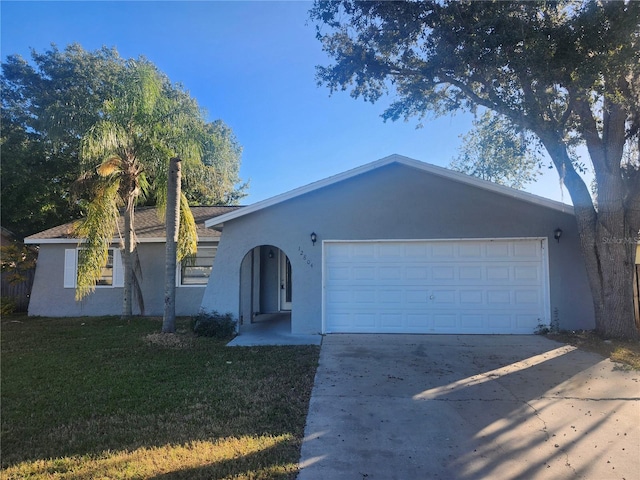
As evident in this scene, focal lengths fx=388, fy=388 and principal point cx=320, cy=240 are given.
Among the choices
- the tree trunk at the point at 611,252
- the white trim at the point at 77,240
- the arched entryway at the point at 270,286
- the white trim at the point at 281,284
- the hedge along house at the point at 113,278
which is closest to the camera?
the tree trunk at the point at 611,252

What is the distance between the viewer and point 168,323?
30.5ft

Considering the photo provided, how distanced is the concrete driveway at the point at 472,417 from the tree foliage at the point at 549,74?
2612 mm

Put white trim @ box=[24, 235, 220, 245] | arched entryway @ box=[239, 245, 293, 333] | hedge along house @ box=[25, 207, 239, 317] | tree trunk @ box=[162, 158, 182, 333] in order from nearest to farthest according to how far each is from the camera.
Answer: tree trunk @ box=[162, 158, 182, 333], arched entryway @ box=[239, 245, 293, 333], white trim @ box=[24, 235, 220, 245], hedge along house @ box=[25, 207, 239, 317]

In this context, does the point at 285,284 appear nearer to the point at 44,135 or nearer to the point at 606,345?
the point at 606,345

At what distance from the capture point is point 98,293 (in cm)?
1334

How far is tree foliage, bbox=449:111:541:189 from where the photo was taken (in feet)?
32.2

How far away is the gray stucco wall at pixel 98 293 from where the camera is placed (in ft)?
43.3

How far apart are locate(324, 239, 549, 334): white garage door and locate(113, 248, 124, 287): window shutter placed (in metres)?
7.92

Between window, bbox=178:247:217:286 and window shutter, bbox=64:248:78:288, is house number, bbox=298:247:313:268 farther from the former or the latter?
window shutter, bbox=64:248:78:288

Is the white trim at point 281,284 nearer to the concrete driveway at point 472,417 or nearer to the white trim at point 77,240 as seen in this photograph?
the white trim at point 77,240

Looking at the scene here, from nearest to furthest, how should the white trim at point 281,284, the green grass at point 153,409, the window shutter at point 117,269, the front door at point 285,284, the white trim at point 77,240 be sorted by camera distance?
the green grass at point 153,409 < the white trim at point 77,240 < the window shutter at point 117,269 < the white trim at point 281,284 < the front door at point 285,284

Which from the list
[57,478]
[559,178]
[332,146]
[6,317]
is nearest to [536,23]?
[559,178]

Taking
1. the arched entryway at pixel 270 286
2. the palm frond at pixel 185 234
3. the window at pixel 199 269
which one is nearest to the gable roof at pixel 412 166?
the palm frond at pixel 185 234

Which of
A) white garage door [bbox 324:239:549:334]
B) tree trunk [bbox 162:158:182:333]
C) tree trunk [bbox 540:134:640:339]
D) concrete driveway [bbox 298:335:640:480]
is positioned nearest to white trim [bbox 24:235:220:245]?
tree trunk [bbox 162:158:182:333]
